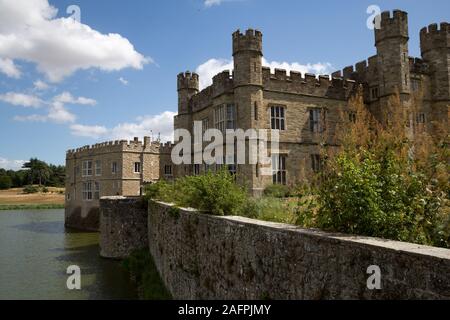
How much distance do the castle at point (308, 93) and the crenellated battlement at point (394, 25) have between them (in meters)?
0.05

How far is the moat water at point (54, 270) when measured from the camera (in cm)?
1483

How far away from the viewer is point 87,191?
39.6 metres

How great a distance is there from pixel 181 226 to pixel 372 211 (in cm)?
692

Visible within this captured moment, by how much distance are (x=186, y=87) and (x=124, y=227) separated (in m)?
11.6

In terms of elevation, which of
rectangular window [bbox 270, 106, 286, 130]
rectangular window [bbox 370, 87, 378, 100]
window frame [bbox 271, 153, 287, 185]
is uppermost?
rectangular window [bbox 370, 87, 378, 100]

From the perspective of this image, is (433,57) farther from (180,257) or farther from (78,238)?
(78,238)

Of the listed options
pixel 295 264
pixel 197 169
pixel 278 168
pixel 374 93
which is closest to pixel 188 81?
pixel 197 169

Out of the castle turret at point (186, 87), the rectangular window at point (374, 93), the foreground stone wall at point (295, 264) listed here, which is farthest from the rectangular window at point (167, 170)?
the foreground stone wall at point (295, 264)

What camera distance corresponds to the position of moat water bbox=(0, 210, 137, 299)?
14.8m

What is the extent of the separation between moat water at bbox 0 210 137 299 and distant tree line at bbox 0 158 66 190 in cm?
9377

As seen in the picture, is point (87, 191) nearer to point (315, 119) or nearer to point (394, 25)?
point (315, 119)

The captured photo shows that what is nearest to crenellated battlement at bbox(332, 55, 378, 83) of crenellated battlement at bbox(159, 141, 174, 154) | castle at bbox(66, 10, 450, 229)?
castle at bbox(66, 10, 450, 229)

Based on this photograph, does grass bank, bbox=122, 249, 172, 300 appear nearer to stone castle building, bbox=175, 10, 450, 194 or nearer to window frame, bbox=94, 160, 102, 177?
stone castle building, bbox=175, 10, 450, 194

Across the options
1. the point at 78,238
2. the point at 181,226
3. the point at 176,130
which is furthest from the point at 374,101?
the point at 78,238
